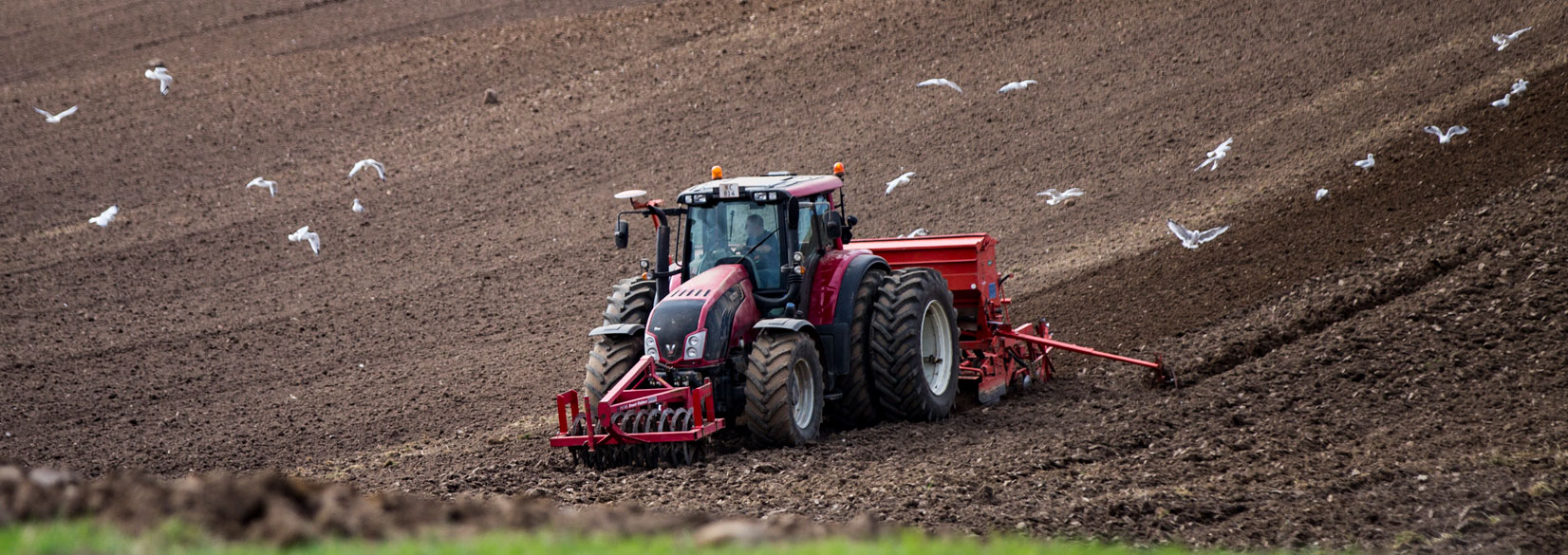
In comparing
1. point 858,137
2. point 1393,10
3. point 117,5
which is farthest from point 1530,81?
point 117,5

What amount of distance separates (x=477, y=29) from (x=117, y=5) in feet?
29.5

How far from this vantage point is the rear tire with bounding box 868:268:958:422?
10492 mm

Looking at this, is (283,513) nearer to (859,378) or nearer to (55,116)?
(859,378)

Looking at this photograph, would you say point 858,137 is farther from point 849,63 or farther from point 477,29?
point 477,29

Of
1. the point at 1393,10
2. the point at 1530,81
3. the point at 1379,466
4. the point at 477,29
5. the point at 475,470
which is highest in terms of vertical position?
the point at 477,29

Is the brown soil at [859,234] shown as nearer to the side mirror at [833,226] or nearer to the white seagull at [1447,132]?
the white seagull at [1447,132]

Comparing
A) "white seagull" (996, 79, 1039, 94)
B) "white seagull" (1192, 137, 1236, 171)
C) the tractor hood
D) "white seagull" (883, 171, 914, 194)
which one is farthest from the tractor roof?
"white seagull" (996, 79, 1039, 94)

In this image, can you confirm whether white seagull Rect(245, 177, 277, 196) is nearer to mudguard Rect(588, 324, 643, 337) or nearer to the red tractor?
the red tractor

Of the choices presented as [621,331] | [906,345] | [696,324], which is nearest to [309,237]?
[621,331]

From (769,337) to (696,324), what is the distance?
0.55 m

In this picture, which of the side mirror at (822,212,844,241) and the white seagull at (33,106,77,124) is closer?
the side mirror at (822,212,844,241)

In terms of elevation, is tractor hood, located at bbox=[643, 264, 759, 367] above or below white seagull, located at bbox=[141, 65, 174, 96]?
below

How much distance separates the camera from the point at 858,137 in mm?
21922

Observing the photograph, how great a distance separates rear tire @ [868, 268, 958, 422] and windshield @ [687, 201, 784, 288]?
92 cm
